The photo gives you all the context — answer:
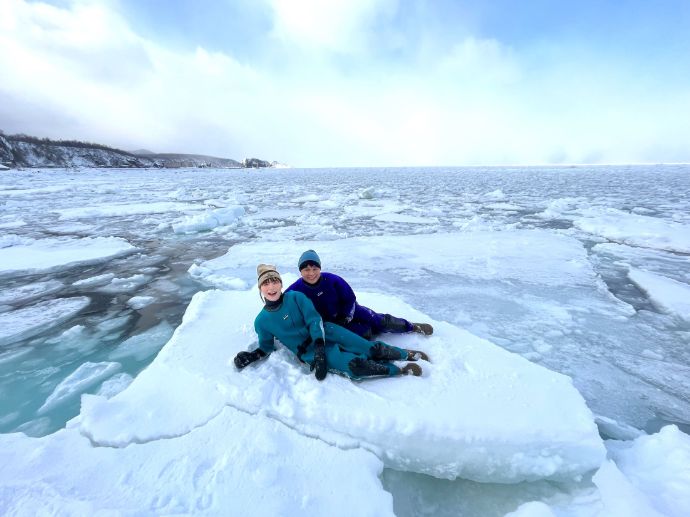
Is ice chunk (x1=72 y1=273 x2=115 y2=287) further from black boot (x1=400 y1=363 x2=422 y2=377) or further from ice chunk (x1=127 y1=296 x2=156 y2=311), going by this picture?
black boot (x1=400 y1=363 x2=422 y2=377)

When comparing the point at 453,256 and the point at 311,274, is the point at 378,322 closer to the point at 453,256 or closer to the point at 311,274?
the point at 311,274

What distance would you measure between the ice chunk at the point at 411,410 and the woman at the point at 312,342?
0.09 metres

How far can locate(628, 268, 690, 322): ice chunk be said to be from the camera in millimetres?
4325

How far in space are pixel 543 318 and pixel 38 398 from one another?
198 inches

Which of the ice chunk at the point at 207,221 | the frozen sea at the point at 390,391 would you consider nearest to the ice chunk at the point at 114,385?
the frozen sea at the point at 390,391

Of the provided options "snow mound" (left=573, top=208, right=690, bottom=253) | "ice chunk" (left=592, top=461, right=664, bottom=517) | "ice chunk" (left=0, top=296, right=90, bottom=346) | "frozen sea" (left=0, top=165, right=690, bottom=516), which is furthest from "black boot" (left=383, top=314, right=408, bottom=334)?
"snow mound" (left=573, top=208, right=690, bottom=253)

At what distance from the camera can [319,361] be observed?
2.60 m

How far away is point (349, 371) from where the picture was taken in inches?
103

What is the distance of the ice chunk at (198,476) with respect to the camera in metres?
1.70

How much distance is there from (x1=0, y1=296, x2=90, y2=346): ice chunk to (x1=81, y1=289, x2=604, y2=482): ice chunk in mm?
2511

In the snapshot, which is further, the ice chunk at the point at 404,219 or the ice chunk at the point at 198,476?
the ice chunk at the point at 404,219

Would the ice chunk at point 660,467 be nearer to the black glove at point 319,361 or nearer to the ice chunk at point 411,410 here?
the ice chunk at point 411,410

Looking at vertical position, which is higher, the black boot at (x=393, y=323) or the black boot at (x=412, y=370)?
the black boot at (x=393, y=323)

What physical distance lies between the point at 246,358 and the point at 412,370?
1.24 m
